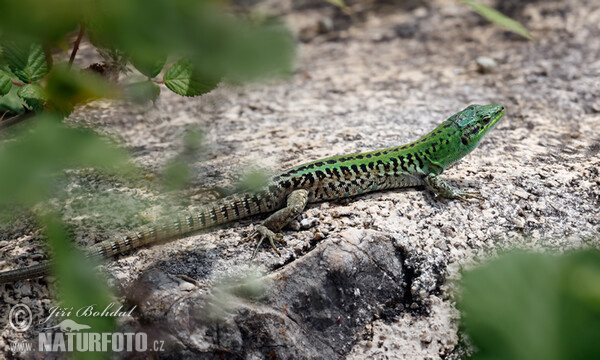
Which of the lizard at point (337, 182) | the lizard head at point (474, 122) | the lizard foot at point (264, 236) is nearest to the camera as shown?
the lizard foot at point (264, 236)

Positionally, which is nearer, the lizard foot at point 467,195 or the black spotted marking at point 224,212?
the black spotted marking at point 224,212

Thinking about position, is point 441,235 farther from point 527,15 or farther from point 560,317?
point 527,15

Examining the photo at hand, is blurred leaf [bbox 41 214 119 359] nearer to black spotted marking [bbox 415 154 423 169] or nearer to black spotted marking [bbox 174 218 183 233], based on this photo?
black spotted marking [bbox 174 218 183 233]

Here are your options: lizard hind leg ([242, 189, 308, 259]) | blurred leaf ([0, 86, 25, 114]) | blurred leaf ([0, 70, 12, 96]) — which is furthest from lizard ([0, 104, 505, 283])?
blurred leaf ([0, 70, 12, 96])

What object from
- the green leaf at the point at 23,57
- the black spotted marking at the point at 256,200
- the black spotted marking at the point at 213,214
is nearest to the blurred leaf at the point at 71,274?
the green leaf at the point at 23,57

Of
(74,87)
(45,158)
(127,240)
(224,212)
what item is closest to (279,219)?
(224,212)

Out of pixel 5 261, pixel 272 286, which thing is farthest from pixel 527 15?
pixel 5 261

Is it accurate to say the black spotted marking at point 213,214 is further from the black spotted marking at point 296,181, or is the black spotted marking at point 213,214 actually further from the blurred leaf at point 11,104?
the blurred leaf at point 11,104
